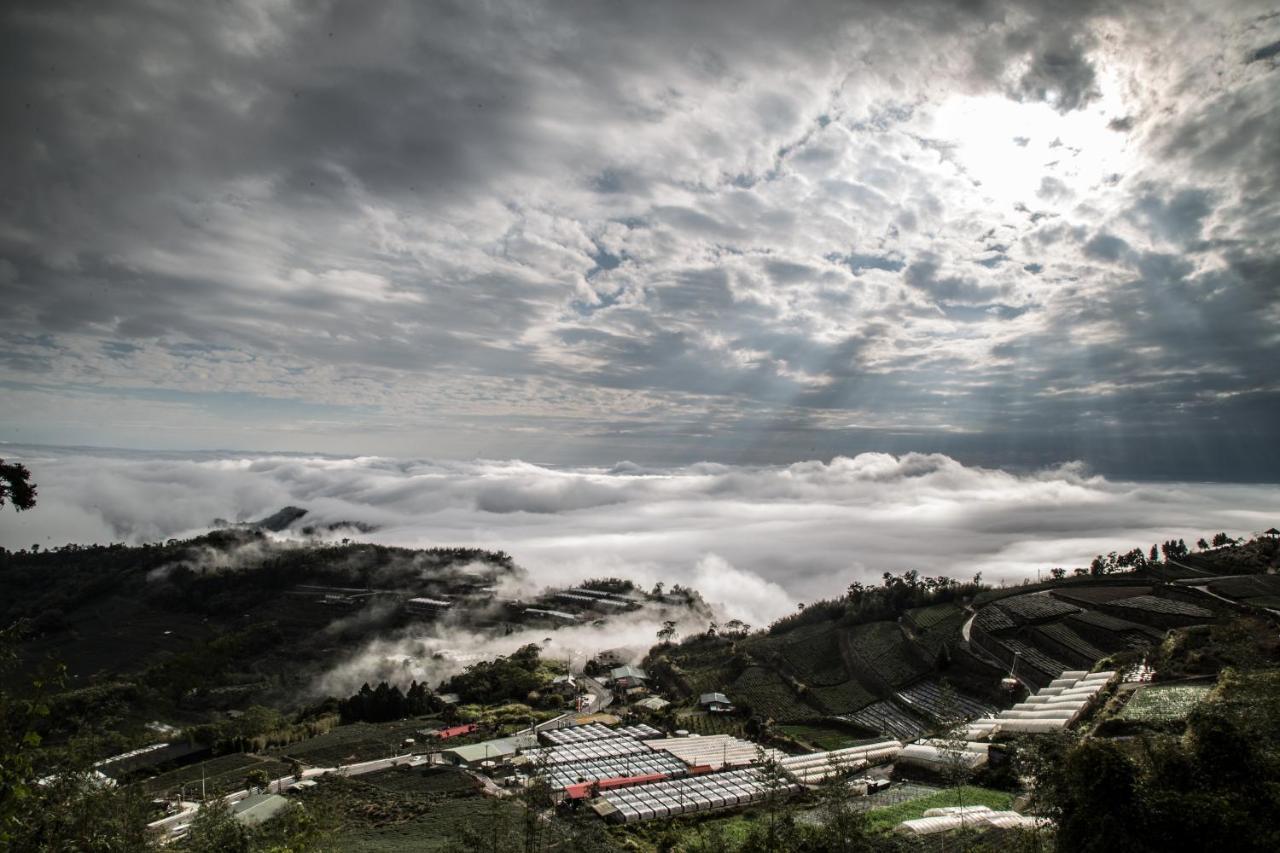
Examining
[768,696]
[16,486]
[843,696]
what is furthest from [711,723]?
[16,486]

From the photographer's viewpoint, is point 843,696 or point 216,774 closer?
point 216,774

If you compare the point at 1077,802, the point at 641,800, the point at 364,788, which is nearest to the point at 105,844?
the point at 1077,802

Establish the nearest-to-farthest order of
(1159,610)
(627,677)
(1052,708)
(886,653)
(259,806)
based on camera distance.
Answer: (259,806) < (1052,708) < (1159,610) < (886,653) < (627,677)

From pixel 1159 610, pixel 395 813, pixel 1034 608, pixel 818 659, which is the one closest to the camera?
pixel 395 813

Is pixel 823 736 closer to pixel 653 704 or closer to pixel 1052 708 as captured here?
pixel 653 704

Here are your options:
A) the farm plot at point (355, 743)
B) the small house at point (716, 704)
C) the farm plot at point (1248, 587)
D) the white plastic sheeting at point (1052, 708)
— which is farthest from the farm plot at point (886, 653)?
the farm plot at point (355, 743)

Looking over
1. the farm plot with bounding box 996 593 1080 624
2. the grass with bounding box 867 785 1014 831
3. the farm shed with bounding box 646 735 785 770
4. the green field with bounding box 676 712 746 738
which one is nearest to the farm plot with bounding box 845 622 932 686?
the farm plot with bounding box 996 593 1080 624
